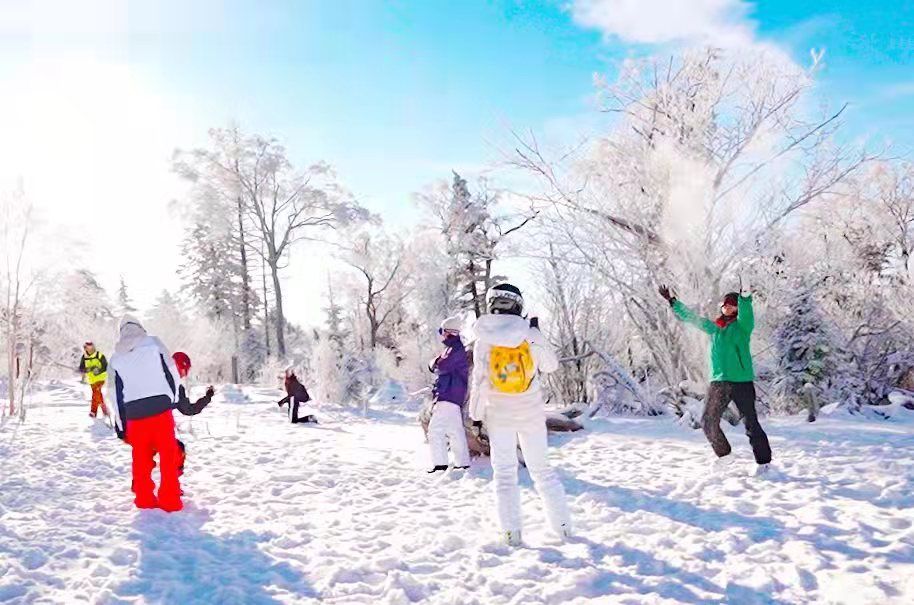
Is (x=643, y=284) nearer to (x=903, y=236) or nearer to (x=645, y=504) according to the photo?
(x=645, y=504)

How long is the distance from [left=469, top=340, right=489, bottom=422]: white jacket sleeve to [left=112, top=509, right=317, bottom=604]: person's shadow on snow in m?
1.50

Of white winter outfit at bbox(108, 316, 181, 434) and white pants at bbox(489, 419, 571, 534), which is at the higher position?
white winter outfit at bbox(108, 316, 181, 434)

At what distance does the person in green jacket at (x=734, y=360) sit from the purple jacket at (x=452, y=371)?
232 cm

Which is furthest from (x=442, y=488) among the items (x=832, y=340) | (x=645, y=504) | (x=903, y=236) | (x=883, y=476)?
(x=903, y=236)

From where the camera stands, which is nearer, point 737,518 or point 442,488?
point 737,518

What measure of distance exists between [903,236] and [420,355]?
20337mm

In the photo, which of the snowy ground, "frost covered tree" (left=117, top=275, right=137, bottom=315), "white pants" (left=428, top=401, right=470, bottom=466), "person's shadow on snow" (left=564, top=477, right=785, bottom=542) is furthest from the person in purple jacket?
"frost covered tree" (left=117, top=275, right=137, bottom=315)

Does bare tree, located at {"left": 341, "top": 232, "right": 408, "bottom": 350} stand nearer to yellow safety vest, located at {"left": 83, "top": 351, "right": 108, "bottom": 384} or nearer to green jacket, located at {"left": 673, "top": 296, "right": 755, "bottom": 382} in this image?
yellow safety vest, located at {"left": 83, "top": 351, "right": 108, "bottom": 384}

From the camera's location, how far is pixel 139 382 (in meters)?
4.94

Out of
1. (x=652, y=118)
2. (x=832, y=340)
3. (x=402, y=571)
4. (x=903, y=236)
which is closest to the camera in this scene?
(x=402, y=571)

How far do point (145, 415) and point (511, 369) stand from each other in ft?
10.2

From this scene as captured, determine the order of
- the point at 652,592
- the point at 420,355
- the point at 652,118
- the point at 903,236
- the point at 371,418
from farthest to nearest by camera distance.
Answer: the point at 420,355
the point at 903,236
the point at 371,418
the point at 652,118
the point at 652,592

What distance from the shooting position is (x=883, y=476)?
4.90 meters

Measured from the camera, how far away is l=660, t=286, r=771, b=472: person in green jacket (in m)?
5.32
